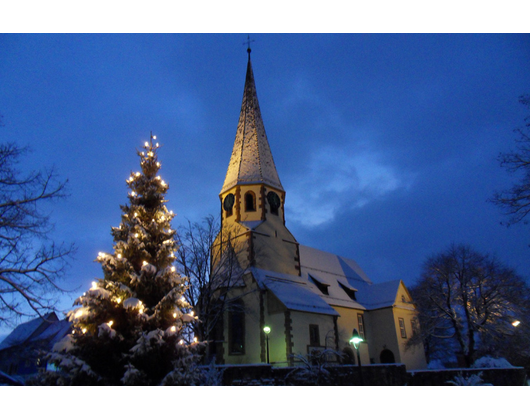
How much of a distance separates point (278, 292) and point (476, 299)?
16.5 meters

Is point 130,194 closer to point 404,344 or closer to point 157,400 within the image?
point 157,400

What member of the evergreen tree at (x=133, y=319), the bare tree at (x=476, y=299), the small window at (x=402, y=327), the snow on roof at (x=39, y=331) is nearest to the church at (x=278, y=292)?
the small window at (x=402, y=327)

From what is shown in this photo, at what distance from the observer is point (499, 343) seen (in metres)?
29.6

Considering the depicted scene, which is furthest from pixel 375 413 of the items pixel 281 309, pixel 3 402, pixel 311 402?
pixel 281 309

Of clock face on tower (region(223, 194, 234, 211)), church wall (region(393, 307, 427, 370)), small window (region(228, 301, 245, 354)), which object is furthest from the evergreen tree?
church wall (region(393, 307, 427, 370))

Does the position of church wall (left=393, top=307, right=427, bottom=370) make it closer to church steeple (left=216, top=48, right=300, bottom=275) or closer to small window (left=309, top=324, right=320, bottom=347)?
small window (left=309, top=324, right=320, bottom=347)

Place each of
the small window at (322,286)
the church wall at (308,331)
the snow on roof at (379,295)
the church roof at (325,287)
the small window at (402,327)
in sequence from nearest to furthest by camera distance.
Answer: the church wall at (308,331) → the church roof at (325,287) → the small window at (322,286) → the small window at (402,327) → the snow on roof at (379,295)

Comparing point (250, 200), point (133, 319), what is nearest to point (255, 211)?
point (250, 200)

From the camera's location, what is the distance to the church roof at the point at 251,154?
3203cm

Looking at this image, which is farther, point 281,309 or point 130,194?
point 281,309

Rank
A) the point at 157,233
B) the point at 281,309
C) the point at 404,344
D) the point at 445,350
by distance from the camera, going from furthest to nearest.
→ 1. the point at 445,350
2. the point at 404,344
3. the point at 281,309
4. the point at 157,233

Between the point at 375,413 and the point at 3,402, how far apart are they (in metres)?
3.43

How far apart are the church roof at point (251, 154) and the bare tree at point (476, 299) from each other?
16.0 metres

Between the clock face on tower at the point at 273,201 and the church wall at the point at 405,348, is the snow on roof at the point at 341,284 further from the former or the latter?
the clock face on tower at the point at 273,201
